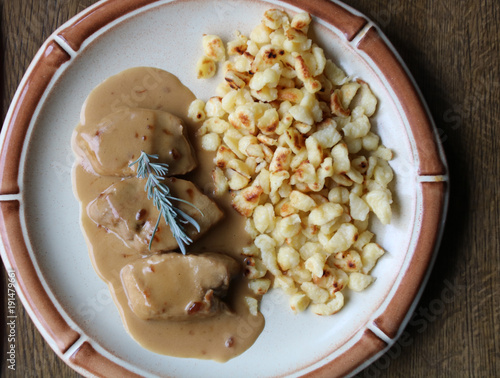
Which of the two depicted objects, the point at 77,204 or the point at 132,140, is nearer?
the point at 132,140

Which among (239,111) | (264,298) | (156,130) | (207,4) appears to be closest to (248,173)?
(239,111)

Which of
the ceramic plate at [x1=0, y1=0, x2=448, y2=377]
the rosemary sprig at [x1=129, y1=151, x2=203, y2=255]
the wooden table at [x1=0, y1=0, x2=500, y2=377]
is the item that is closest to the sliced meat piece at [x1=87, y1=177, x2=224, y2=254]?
the rosemary sprig at [x1=129, y1=151, x2=203, y2=255]

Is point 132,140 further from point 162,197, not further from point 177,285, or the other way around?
Answer: point 177,285

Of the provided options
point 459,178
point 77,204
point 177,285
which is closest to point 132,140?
point 77,204

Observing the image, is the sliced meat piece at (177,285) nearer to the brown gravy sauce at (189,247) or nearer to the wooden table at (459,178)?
the brown gravy sauce at (189,247)

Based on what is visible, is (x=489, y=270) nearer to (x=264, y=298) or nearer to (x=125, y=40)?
(x=264, y=298)

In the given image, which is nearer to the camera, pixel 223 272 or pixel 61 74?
pixel 223 272
